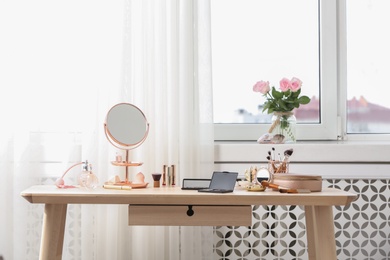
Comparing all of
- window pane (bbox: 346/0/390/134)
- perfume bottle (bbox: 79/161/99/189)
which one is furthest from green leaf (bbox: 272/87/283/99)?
perfume bottle (bbox: 79/161/99/189)

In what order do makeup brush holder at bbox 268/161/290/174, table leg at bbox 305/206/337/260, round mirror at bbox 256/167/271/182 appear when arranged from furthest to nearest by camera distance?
makeup brush holder at bbox 268/161/290/174
round mirror at bbox 256/167/271/182
table leg at bbox 305/206/337/260

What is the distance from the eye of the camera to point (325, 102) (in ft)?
9.25

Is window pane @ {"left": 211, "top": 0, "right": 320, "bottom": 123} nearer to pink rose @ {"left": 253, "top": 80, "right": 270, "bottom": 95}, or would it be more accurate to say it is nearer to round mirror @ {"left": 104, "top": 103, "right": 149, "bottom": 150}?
pink rose @ {"left": 253, "top": 80, "right": 270, "bottom": 95}

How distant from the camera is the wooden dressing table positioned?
6.54 ft

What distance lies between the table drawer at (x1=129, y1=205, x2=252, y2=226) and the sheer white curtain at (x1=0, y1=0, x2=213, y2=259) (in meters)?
0.50

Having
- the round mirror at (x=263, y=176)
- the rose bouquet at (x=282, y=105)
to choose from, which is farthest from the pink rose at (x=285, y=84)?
the round mirror at (x=263, y=176)

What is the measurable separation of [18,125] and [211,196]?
0.95 metres

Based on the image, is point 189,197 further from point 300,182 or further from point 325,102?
point 325,102

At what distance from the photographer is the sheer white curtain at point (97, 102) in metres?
2.55

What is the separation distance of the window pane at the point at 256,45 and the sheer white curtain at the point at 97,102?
28 centimetres

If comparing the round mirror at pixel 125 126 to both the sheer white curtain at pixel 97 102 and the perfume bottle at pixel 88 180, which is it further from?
the sheer white curtain at pixel 97 102

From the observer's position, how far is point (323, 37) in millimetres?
2824

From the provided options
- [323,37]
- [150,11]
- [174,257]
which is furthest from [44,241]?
[323,37]

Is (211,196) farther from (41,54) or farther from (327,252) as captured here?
(41,54)
